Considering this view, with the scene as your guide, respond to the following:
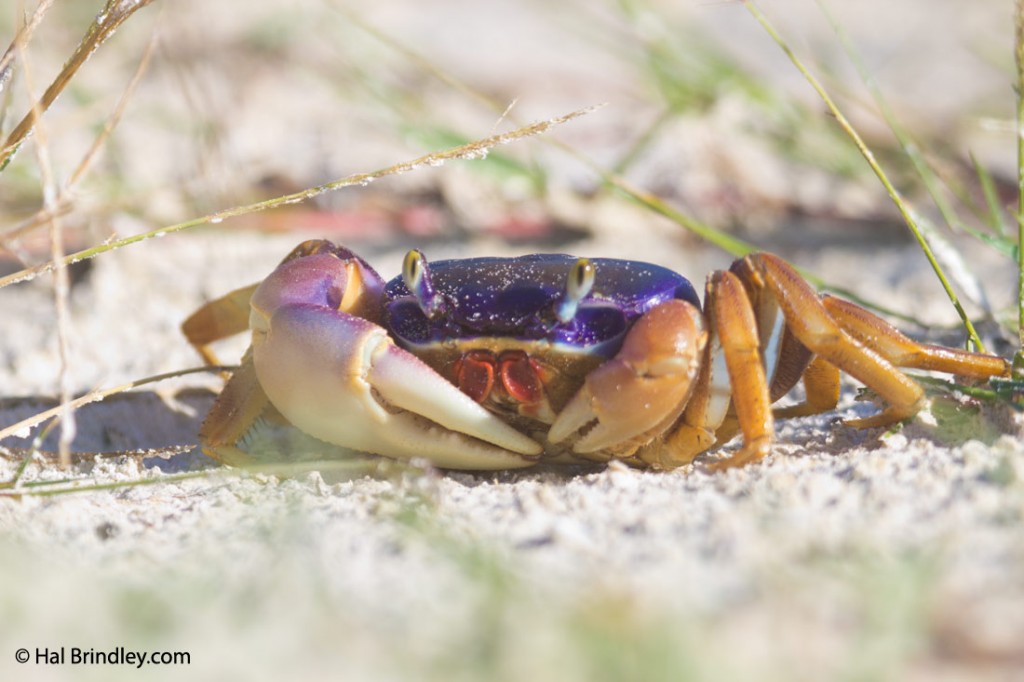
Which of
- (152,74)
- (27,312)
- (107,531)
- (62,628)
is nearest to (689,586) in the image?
(62,628)

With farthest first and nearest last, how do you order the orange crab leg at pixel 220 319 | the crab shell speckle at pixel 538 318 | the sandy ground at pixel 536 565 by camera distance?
the orange crab leg at pixel 220 319 → the crab shell speckle at pixel 538 318 → the sandy ground at pixel 536 565

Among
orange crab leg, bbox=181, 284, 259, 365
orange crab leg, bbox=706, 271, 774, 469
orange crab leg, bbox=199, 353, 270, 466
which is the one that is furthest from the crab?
orange crab leg, bbox=181, 284, 259, 365

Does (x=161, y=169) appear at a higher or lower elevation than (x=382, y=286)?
higher

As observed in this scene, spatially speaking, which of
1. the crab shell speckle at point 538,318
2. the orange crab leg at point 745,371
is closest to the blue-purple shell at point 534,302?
the crab shell speckle at point 538,318

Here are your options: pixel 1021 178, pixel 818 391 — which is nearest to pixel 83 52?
pixel 818 391

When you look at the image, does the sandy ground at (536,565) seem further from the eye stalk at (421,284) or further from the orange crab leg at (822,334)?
the eye stalk at (421,284)

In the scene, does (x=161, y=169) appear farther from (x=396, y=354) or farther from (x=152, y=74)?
(x=396, y=354)

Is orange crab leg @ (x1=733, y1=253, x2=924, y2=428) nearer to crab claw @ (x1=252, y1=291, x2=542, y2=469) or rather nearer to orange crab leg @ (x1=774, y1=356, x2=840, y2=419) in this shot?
orange crab leg @ (x1=774, y1=356, x2=840, y2=419)
